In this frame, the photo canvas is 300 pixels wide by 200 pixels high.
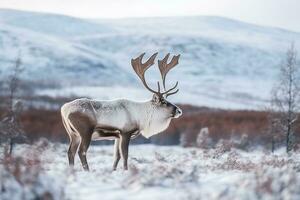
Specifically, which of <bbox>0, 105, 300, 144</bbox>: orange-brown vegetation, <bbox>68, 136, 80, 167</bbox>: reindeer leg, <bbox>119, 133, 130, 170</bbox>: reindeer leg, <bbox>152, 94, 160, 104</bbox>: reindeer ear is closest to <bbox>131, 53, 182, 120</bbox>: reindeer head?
<bbox>152, 94, 160, 104</bbox>: reindeer ear

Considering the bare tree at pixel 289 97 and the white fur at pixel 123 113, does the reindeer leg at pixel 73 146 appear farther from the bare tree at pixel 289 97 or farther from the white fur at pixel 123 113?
the bare tree at pixel 289 97

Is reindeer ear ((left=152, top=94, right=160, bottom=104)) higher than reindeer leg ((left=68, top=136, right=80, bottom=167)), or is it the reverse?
reindeer ear ((left=152, top=94, right=160, bottom=104))

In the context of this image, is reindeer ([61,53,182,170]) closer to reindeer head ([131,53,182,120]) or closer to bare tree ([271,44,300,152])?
reindeer head ([131,53,182,120])

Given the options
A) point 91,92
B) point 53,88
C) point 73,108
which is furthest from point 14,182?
point 53,88

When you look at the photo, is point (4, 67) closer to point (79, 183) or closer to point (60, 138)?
point (60, 138)

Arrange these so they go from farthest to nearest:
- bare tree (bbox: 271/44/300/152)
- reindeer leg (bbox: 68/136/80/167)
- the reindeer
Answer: bare tree (bbox: 271/44/300/152), reindeer leg (bbox: 68/136/80/167), the reindeer

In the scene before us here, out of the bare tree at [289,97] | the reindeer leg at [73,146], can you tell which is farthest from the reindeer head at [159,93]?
the bare tree at [289,97]

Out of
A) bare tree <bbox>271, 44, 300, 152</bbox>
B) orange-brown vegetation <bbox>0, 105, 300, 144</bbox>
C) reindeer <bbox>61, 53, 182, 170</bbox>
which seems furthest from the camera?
orange-brown vegetation <bbox>0, 105, 300, 144</bbox>

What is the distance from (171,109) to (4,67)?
12668 centimetres

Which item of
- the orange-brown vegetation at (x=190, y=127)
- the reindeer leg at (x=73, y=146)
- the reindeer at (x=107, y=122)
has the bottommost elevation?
the orange-brown vegetation at (x=190, y=127)

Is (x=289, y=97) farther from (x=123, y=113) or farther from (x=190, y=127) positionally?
(x=190, y=127)

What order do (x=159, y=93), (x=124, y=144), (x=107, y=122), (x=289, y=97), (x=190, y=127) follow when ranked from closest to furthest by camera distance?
(x=107, y=122)
(x=124, y=144)
(x=159, y=93)
(x=289, y=97)
(x=190, y=127)

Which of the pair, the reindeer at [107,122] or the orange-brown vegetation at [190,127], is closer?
the reindeer at [107,122]

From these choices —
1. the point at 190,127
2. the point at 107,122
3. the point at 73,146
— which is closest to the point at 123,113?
the point at 107,122
